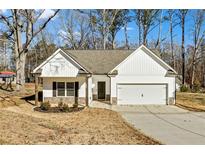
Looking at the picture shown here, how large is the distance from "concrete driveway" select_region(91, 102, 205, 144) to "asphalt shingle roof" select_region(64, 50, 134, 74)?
684 centimetres

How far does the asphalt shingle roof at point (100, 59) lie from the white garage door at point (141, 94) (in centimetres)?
316

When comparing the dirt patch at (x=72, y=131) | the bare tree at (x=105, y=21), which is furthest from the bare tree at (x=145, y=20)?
the dirt patch at (x=72, y=131)

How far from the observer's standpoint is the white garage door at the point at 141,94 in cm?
2291

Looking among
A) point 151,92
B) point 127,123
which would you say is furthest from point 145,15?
point 127,123

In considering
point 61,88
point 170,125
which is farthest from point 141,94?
point 170,125

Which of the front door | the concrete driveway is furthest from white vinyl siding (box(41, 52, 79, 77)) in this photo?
the concrete driveway

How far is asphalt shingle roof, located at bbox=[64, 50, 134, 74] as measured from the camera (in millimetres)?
25562

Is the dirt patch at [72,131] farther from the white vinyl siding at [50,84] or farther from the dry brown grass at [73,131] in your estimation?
the white vinyl siding at [50,84]

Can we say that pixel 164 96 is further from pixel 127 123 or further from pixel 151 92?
pixel 127 123

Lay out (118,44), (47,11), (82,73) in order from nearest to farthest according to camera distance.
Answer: (82,73), (47,11), (118,44)

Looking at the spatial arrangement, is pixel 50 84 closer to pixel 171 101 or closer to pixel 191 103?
pixel 171 101

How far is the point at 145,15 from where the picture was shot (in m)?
39.8

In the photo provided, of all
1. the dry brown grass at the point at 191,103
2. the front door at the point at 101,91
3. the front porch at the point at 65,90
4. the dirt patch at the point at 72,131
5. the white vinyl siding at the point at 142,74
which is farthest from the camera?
the front door at the point at 101,91

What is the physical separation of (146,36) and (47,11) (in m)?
18.0
